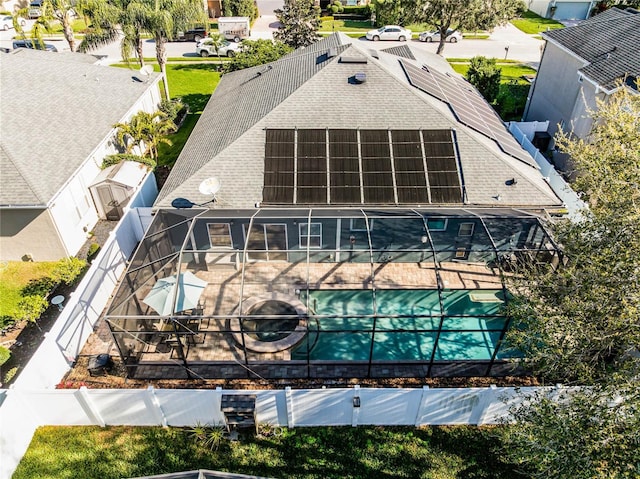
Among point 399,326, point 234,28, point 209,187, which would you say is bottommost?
point 399,326

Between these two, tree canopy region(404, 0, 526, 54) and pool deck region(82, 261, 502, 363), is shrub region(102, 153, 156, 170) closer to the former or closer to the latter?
pool deck region(82, 261, 502, 363)

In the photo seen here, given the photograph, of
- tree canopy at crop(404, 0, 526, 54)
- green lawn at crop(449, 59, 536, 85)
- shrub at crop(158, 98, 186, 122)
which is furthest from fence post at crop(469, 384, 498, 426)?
green lawn at crop(449, 59, 536, 85)

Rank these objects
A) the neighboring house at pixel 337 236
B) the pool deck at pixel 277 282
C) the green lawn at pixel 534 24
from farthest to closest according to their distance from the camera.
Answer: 1. the green lawn at pixel 534 24
2. the pool deck at pixel 277 282
3. the neighboring house at pixel 337 236

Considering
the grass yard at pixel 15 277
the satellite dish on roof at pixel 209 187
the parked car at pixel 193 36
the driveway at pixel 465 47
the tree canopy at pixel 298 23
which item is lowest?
the grass yard at pixel 15 277

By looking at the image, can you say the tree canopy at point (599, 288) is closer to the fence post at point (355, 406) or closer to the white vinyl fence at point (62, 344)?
the fence post at point (355, 406)

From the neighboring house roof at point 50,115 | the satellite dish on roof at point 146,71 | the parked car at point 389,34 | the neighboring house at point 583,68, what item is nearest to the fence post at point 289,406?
the neighboring house roof at point 50,115

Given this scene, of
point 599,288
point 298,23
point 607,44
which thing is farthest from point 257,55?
point 599,288

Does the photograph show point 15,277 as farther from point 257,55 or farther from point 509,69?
point 509,69
